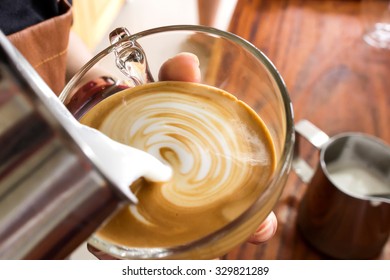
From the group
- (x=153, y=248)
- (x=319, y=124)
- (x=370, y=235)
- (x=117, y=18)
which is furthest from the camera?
(x=117, y=18)

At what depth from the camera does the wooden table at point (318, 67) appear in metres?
0.73

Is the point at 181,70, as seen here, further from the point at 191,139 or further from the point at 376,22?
the point at 376,22

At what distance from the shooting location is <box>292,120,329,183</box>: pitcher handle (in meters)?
0.69

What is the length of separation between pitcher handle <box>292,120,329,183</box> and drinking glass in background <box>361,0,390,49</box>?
30 centimetres

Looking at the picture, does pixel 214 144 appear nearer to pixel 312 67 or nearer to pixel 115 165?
pixel 115 165

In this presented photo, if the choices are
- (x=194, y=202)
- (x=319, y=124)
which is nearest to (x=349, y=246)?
(x=319, y=124)

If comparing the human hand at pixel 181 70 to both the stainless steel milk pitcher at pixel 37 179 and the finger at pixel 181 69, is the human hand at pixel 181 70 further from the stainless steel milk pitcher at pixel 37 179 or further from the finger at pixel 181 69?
the stainless steel milk pitcher at pixel 37 179

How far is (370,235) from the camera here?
64 cm

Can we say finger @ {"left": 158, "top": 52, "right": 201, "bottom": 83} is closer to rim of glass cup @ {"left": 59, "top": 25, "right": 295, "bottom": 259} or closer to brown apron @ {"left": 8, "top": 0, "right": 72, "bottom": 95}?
rim of glass cup @ {"left": 59, "top": 25, "right": 295, "bottom": 259}

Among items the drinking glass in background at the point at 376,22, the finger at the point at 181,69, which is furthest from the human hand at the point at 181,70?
the drinking glass in background at the point at 376,22

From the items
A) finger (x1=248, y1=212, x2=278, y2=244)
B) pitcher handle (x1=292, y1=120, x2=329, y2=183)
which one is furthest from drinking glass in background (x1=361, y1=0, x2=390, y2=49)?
finger (x1=248, y1=212, x2=278, y2=244)

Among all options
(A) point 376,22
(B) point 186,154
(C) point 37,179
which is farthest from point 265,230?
(A) point 376,22

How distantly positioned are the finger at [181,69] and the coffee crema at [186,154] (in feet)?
0.03
